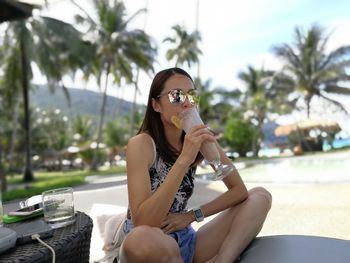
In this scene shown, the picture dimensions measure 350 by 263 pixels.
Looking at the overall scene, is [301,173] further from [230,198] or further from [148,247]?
[148,247]

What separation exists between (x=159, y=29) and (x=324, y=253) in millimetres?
30139

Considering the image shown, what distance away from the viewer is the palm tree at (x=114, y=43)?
2016cm

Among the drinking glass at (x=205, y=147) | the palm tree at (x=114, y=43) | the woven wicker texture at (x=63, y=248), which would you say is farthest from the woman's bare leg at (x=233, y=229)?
the palm tree at (x=114, y=43)

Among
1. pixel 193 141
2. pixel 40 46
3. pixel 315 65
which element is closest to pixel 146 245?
pixel 193 141

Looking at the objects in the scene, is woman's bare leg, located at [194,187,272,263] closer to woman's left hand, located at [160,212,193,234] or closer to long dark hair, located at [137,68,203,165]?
woman's left hand, located at [160,212,193,234]

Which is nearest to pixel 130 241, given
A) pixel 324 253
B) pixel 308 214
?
pixel 324 253

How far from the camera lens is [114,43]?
20.2 m

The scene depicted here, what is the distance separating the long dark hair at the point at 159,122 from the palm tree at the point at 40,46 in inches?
568

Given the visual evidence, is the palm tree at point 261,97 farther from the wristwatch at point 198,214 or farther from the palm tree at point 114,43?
the wristwatch at point 198,214

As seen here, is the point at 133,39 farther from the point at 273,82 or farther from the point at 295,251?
the point at 295,251

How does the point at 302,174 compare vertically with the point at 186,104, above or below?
below

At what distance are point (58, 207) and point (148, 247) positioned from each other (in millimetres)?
378

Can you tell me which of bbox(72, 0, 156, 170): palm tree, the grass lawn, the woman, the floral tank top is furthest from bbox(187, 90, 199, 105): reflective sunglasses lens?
bbox(72, 0, 156, 170): palm tree

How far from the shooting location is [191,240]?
166 cm
